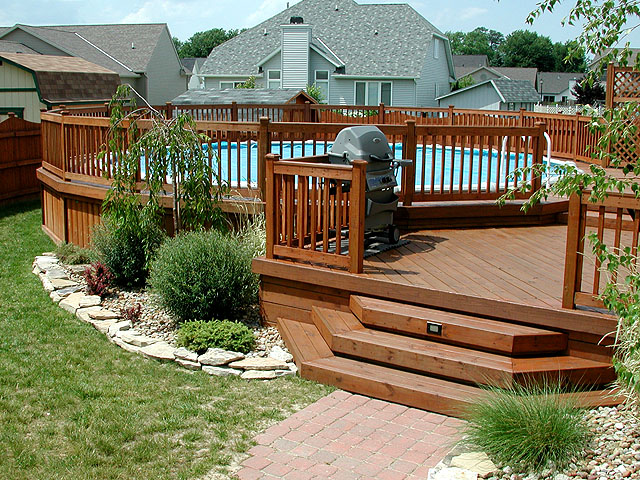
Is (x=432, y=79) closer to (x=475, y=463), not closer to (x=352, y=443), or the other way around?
(x=352, y=443)

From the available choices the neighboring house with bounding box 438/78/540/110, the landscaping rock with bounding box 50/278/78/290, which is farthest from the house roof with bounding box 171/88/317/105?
the neighboring house with bounding box 438/78/540/110

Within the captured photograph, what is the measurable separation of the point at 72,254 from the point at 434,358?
242 inches

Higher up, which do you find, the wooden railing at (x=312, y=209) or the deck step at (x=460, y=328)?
the wooden railing at (x=312, y=209)

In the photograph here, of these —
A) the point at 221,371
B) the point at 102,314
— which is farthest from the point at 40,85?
the point at 221,371

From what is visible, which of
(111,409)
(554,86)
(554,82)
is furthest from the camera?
(554,82)

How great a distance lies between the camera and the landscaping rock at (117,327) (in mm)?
7109

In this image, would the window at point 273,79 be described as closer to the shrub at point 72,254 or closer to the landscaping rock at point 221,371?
the shrub at point 72,254

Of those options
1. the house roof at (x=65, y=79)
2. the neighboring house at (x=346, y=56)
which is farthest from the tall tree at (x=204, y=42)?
the house roof at (x=65, y=79)

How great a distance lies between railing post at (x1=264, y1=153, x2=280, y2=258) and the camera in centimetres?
697

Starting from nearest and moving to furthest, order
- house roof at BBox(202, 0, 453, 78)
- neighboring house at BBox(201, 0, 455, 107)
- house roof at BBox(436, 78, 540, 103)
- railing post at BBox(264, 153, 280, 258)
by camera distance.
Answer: railing post at BBox(264, 153, 280, 258), neighboring house at BBox(201, 0, 455, 107), house roof at BBox(202, 0, 453, 78), house roof at BBox(436, 78, 540, 103)

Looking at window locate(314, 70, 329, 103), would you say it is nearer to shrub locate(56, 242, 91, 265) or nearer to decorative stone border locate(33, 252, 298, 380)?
shrub locate(56, 242, 91, 265)

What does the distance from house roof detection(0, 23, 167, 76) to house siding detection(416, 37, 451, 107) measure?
48.2 ft

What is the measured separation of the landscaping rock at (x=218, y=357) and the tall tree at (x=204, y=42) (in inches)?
4226

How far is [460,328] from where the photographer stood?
585 cm
